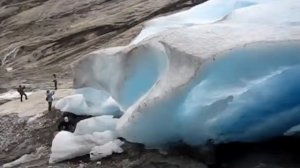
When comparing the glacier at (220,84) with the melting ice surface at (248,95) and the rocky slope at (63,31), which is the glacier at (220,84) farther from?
the rocky slope at (63,31)

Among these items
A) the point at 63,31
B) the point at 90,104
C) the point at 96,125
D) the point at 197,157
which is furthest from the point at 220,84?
the point at 63,31

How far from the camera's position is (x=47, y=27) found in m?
28.3

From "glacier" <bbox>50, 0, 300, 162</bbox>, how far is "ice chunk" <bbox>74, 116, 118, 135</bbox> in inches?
0.9

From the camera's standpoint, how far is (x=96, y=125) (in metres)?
10.8

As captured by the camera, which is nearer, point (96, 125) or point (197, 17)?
point (96, 125)

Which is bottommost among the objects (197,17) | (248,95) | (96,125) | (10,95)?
(10,95)

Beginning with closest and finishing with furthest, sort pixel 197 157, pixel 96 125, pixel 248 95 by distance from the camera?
pixel 248 95, pixel 197 157, pixel 96 125

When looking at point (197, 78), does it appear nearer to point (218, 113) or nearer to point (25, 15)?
point (218, 113)

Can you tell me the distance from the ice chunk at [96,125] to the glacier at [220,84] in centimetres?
2

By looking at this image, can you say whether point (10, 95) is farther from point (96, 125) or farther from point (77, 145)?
point (77, 145)

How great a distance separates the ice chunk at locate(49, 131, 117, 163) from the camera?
10289mm

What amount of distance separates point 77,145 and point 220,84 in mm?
2816

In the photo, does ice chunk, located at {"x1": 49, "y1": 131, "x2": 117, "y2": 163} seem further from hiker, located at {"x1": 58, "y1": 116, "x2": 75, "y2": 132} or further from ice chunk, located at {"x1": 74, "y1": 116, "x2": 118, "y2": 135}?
hiker, located at {"x1": 58, "y1": 116, "x2": 75, "y2": 132}

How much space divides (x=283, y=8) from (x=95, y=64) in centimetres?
390
